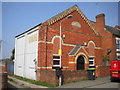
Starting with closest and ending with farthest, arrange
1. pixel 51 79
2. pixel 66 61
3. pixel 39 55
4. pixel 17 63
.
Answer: pixel 51 79
pixel 39 55
pixel 66 61
pixel 17 63

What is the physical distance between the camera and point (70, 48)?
17.0 meters

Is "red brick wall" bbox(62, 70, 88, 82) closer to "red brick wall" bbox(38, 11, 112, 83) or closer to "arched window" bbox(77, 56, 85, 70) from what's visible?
"red brick wall" bbox(38, 11, 112, 83)

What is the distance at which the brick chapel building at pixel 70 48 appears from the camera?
1445 cm

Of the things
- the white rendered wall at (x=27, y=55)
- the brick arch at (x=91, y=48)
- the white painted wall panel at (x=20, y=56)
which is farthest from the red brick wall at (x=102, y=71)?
the white painted wall panel at (x=20, y=56)

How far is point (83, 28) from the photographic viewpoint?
1906 centimetres

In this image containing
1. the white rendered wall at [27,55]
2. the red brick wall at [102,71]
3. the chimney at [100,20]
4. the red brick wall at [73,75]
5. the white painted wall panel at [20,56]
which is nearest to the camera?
the red brick wall at [73,75]

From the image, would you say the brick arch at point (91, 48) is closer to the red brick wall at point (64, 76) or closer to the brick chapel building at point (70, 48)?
the brick chapel building at point (70, 48)

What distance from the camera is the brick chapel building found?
1445 centimetres

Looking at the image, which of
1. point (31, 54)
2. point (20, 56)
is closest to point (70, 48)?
point (31, 54)

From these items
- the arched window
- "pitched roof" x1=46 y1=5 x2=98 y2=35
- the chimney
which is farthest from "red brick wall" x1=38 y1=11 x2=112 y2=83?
the chimney

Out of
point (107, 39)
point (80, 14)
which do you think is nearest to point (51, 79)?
point (80, 14)

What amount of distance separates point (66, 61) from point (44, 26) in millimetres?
5273

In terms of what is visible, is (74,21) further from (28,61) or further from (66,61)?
(28,61)

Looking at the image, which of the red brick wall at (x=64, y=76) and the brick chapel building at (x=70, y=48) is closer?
the red brick wall at (x=64, y=76)
